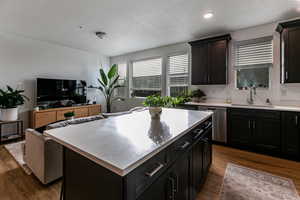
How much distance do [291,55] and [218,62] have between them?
133cm

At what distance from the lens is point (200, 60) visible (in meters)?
3.97

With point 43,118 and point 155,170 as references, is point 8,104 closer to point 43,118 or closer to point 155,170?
point 43,118

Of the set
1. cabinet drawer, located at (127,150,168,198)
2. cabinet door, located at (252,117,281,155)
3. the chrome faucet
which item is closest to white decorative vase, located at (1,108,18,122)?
cabinet drawer, located at (127,150,168,198)

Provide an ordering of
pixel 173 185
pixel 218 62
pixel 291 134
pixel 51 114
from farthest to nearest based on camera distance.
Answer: pixel 51 114 → pixel 218 62 → pixel 291 134 → pixel 173 185

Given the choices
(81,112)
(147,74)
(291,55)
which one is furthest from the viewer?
(147,74)

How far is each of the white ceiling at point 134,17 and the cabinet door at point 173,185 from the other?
2544 mm

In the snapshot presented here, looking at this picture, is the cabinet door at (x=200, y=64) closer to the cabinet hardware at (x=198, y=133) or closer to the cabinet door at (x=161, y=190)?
the cabinet hardware at (x=198, y=133)

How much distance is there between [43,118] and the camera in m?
4.19

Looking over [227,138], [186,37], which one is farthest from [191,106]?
[186,37]

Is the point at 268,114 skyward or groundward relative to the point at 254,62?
groundward

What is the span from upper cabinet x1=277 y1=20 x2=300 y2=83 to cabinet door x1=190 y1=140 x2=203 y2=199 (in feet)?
8.49

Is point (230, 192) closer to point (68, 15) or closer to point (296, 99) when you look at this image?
point (296, 99)

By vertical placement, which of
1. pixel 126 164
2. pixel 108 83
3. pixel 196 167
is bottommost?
pixel 196 167

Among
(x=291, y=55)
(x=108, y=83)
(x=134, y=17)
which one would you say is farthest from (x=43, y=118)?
(x=291, y=55)
